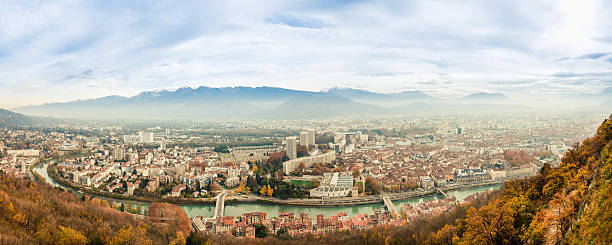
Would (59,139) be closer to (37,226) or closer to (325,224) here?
(37,226)

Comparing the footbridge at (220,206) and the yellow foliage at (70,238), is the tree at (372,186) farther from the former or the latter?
the yellow foliage at (70,238)

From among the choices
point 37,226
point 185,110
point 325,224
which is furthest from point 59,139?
point 185,110

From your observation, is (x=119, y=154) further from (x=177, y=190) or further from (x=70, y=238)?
(x=70, y=238)

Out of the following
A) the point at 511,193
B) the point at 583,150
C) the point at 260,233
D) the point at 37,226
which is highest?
the point at 583,150

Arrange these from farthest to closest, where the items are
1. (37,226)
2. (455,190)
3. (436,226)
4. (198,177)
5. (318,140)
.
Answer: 1. (318,140)
2. (198,177)
3. (455,190)
4. (436,226)
5. (37,226)

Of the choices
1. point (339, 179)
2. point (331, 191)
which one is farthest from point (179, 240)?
point (339, 179)

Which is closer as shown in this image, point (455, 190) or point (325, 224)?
point (325, 224)
